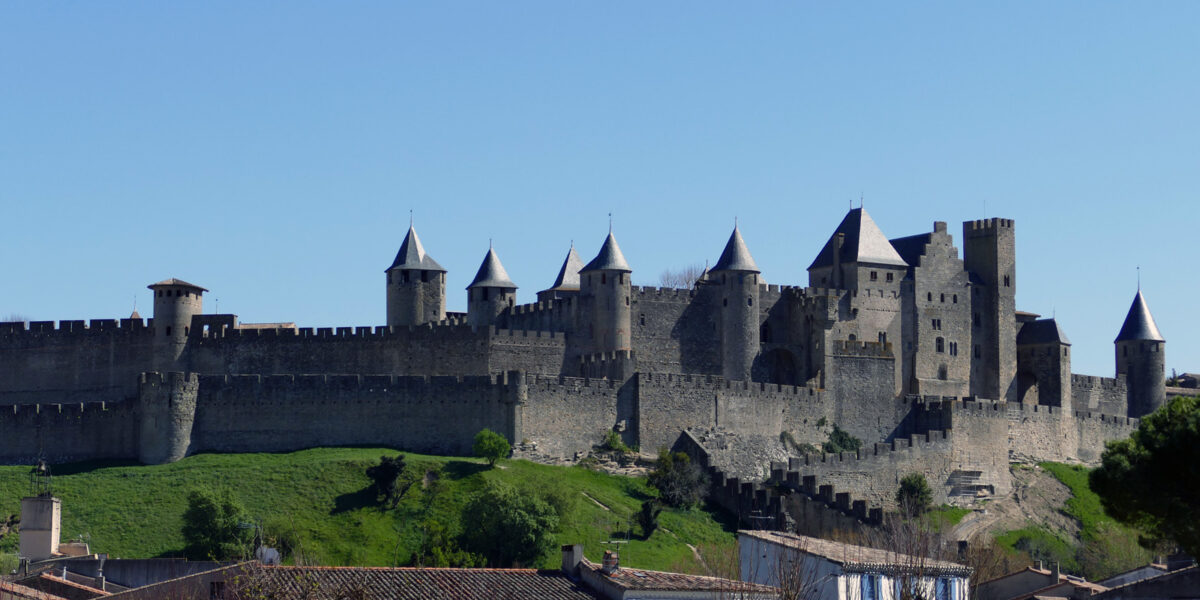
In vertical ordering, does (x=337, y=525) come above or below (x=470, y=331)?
below

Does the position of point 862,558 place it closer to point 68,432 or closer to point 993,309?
point 68,432

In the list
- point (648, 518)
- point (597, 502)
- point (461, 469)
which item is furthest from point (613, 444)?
point (648, 518)

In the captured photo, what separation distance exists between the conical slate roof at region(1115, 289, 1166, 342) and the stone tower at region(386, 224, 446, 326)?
36770 mm

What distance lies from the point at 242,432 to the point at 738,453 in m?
19.1

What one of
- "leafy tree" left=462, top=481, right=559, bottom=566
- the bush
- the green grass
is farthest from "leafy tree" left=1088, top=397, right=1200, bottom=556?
the bush

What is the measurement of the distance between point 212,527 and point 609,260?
24.1m

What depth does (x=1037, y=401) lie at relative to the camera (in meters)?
94.4

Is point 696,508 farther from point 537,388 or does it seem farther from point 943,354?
point 943,354

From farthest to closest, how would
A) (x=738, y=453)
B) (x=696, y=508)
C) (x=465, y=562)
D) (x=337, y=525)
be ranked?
1. (x=738, y=453)
2. (x=696, y=508)
3. (x=337, y=525)
4. (x=465, y=562)

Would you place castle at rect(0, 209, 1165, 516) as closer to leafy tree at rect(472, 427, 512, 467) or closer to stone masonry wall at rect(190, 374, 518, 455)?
stone masonry wall at rect(190, 374, 518, 455)

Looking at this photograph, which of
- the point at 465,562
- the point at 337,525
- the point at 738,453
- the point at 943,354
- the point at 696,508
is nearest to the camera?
the point at 465,562

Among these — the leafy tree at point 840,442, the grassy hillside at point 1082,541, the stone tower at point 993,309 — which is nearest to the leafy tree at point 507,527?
the grassy hillside at point 1082,541

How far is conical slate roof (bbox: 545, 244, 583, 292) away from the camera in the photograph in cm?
9169

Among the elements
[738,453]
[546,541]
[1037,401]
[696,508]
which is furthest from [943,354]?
[546,541]
